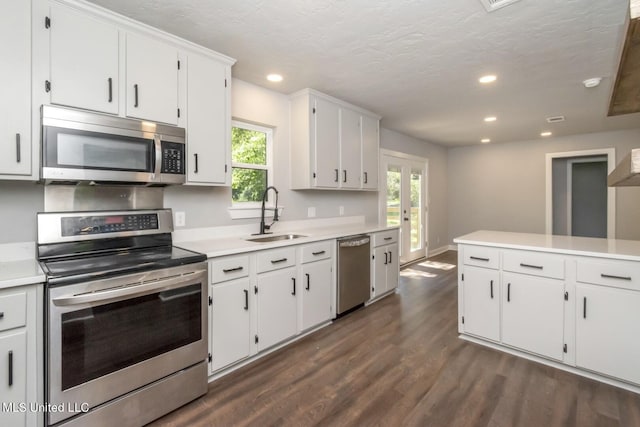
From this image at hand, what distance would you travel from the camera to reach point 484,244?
2.63 meters

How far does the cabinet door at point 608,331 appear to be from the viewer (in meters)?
2.05

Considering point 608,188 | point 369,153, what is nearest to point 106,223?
point 369,153

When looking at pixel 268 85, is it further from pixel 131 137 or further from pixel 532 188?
pixel 532 188

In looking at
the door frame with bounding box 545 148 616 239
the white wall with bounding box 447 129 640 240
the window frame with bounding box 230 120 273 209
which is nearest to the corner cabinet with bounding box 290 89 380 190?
the window frame with bounding box 230 120 273 209

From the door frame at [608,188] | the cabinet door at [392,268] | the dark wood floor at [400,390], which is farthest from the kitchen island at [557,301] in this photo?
the door frame at [608,188]

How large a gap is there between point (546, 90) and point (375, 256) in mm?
2588

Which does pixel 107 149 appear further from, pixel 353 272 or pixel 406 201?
pixel 406 201

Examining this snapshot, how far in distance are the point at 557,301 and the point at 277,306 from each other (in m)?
2.15

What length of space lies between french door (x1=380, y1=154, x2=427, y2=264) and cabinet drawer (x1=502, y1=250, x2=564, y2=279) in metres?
2.67

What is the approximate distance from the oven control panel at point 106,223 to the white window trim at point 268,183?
804mm

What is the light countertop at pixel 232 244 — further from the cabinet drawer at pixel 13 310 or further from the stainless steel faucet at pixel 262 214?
the cabinet drawer at pixel 13 310

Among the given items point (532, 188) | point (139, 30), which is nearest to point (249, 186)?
point (139, 30)

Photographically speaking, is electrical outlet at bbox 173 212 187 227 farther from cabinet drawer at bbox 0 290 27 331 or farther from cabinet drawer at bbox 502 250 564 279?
cabinet drawer at bbox 502 250 564 279

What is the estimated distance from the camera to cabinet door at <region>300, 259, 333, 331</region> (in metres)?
2.83
